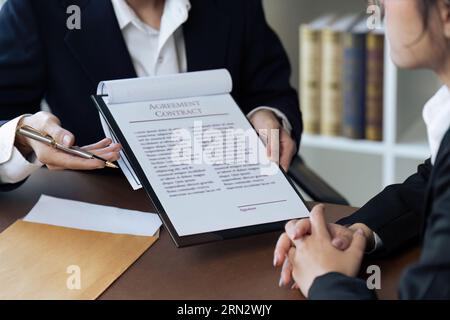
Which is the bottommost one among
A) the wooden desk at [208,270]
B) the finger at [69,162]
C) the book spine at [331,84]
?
the book spine at [331,84]

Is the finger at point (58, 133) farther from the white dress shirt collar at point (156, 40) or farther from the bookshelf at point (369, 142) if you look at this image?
the bookshelf at point (369, 142)

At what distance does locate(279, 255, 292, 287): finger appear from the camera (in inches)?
44.7

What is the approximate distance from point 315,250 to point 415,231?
226 millimetres

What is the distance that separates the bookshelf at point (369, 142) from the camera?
2635 millimetres

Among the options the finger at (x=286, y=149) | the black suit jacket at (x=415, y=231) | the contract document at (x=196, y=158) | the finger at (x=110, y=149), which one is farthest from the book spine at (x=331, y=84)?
the finger at (x=110, y=149)

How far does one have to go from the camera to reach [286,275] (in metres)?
1.14

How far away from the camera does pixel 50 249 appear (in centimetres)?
127

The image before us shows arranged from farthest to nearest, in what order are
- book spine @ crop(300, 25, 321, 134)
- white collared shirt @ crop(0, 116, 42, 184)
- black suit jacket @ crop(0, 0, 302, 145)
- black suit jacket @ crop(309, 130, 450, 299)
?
book spine @ crop(300, 25, 321, 134), black suit jacket @ crop(0, 0, 302, 145), white collared shirt @ crop(0, 116, 42, 184), black suit jacket @ crop(309, 130, 450, 299)

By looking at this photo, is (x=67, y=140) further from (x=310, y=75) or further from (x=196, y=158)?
(x=310, y=75)

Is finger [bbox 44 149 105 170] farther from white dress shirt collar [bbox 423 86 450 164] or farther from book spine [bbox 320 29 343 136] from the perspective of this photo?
book spine [bbox 320 29 343 136]

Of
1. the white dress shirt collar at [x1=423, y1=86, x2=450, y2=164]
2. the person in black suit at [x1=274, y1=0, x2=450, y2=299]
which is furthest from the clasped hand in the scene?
the white dress shirt collar at [x1=423, y1=86, x2=450, y2=164]

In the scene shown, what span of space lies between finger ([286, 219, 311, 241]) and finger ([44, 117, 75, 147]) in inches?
16.8

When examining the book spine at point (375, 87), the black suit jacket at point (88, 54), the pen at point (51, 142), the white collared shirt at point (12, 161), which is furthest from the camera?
the book spine at point (375, 87)
